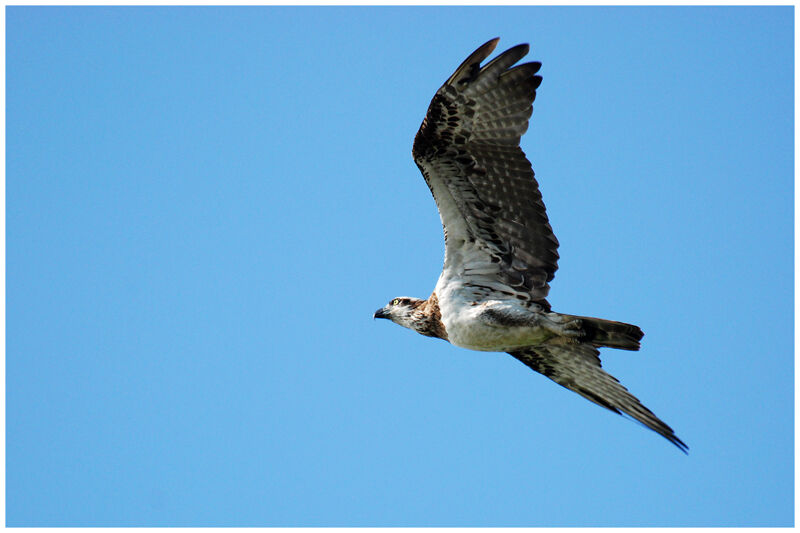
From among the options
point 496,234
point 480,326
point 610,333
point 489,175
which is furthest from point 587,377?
point 489,175

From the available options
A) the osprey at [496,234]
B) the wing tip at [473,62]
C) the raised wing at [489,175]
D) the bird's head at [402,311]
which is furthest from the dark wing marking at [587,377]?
the wing tip at [473,62]

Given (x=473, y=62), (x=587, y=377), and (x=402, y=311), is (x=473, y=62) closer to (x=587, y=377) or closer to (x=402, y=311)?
(x=402, y=311)

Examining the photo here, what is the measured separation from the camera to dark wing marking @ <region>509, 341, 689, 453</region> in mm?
10102

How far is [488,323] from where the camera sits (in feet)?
31.8

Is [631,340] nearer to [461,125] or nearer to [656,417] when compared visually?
[656,417]

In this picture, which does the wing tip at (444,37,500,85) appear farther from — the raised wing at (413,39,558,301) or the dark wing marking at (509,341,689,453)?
the dark wing marking at (509,341,689,453)

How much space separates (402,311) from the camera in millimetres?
10547

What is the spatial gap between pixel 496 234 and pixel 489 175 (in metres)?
0.62

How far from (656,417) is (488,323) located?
2.00 m

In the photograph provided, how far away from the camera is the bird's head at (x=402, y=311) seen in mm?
10453

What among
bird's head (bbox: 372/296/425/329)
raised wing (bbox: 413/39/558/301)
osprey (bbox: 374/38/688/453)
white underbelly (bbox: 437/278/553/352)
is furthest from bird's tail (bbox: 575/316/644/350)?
bird's head (bbox: 372/296/425/329)

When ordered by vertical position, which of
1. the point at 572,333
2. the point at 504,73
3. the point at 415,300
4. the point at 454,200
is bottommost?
the point at 572,333

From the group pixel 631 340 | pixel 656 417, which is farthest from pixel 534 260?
pixel 656 417

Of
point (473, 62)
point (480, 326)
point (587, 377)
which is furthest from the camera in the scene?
point (587, 377)
